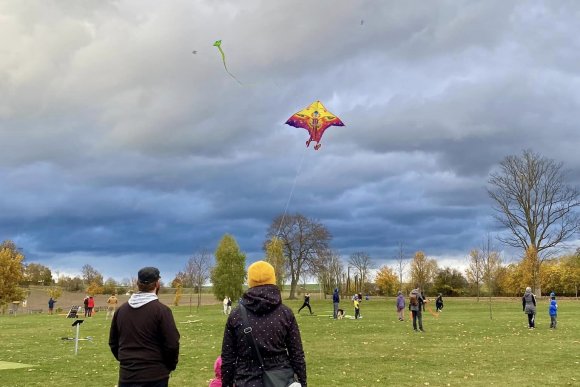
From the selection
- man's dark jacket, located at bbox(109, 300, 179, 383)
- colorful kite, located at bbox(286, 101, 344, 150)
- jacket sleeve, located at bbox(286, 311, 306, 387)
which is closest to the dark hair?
man's dark jacket, located at bbox(109, 300, 179, 383)

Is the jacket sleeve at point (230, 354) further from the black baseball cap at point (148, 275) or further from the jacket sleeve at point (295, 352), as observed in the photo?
the black baseball cap at point (148, 275)

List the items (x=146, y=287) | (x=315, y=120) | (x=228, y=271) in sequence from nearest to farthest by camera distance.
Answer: (x=146, y=287), (x=315, y=120), (x=228, y=271)

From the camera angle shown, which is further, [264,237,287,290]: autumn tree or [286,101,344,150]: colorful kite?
[264,237,287,290]: autumn tree

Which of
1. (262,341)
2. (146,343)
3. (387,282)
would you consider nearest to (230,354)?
(262,341)

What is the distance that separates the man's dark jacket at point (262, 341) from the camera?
4.42 meters

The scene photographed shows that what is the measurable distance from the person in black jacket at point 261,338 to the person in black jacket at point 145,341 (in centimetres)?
77

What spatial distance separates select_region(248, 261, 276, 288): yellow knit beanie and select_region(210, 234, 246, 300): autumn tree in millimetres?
59481

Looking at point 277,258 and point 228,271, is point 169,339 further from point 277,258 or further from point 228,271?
point 277,258

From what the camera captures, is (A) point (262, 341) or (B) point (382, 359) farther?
(B) point (382, 359)

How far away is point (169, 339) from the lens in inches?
199

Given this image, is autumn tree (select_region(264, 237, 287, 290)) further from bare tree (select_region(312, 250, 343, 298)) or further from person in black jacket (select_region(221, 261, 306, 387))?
person in black jacket (select_region(221, 261, 306, 387))

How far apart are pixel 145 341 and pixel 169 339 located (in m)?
0.21

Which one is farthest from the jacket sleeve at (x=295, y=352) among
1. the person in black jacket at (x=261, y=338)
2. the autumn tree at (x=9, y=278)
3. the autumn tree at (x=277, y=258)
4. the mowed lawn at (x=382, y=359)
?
the autumn tree at (x=9, y=278)

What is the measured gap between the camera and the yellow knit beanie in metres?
4.59
